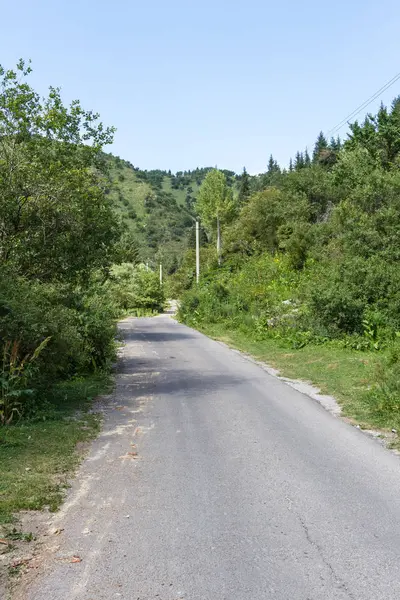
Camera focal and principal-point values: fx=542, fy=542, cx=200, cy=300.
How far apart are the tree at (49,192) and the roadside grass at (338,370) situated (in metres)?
6.74

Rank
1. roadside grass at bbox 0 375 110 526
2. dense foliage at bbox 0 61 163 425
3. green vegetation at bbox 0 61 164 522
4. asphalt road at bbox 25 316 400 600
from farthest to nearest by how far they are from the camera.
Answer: dense foliage at bbox 0 61 163 425
green vegetation at bbox 0 61 164 522
roadside grass at bbox 0 375 110 526
asphalt road at bbox 25 316 400 600

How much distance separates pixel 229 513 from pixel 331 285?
58.0 feet

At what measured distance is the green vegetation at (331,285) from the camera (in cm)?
1507

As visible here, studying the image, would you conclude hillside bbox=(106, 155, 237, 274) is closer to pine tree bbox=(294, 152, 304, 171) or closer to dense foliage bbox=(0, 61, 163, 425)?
pine tree bbox=(294, 152, 304, 171)

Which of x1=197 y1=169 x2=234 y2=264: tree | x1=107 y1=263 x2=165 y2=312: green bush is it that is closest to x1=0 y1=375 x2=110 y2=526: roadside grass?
x1=107 y1=263 x2=165 y2=312: green bush

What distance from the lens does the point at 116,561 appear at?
4.27 meters

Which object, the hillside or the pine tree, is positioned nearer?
the pine tree

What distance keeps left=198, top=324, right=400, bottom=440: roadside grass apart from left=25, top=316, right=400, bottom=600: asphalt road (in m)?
0.87

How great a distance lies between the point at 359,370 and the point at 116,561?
11.7m

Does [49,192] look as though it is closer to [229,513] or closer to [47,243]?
[47,243]

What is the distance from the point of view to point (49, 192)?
1144 cm

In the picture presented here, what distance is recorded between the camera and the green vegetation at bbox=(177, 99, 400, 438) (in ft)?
49.5

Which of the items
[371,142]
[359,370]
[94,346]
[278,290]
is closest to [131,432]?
[94,346]

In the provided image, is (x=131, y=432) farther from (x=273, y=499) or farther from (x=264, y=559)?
(x=264, y=559)
